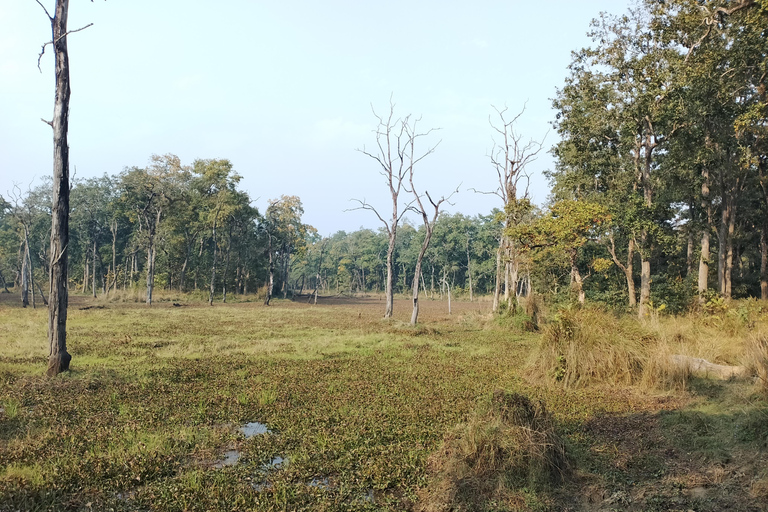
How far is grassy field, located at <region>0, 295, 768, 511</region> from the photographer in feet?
16.1

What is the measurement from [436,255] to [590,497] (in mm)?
70662

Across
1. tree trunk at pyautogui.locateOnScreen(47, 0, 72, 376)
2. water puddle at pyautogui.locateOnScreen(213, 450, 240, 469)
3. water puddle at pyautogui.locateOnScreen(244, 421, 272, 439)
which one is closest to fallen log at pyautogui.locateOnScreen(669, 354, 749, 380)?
water puddle at pyautogui.locateOnScreen(244, 421, 272, 439)

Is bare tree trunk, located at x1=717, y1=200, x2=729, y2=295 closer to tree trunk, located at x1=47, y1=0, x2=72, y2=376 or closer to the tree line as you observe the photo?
the tree line

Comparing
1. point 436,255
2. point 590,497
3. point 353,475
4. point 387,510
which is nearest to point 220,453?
point 353,475

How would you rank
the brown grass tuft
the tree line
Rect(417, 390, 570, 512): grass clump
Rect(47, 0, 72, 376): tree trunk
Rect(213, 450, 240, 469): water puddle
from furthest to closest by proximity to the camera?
the tree line
Rect(47, 0, 72, 376): tree trunk
the brown grass tuft
Rect(213, 450, 240, 469): water puddle
Rect(417, 390, 570, 512): grass clump

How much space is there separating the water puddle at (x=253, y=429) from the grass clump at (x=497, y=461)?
2683 mm

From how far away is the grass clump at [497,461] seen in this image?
4.82m

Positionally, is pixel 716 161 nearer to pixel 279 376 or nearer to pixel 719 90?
pixel 719 90

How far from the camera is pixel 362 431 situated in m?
6.88

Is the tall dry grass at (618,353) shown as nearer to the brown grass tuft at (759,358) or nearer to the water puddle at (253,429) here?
the brown grass tuft at (759,358)

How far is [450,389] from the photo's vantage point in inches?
372

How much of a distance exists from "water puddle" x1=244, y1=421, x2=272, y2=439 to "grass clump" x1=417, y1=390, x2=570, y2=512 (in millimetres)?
2683

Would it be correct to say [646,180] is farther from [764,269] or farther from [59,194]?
[59,194]

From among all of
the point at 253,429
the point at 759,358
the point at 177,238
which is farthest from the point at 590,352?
Answer: the point at 177,238
